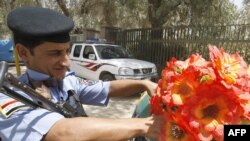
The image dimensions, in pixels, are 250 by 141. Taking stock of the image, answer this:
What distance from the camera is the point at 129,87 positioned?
1.99 m

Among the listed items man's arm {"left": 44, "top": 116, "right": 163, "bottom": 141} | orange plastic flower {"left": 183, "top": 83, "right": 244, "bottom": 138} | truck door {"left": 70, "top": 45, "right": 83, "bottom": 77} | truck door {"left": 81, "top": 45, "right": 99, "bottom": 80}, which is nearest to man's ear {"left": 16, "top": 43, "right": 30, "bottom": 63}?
man's arm {"left": 44, "top": 116, "right": 163, "bottom": 141}

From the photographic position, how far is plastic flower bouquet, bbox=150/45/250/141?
1.11 metres

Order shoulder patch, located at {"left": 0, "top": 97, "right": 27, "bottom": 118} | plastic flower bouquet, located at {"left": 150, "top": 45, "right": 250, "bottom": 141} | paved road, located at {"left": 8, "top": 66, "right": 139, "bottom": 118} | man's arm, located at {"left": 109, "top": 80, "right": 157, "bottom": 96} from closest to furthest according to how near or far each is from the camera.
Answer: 1. plastic flower bouquet, located at {"left": 150, "top": 45, "right": 250, "bottom": 141}
2. shoulder patch, located at {"left": 0, "top": 97, "right": 27, "bottom": 118}
3. man's arm, located at {"left": 109, "top": 80, "right": 157, "bottom": 96}
4. paved road, located at {"left": 8, "top": 66, "right": 139, "bottom": 118}

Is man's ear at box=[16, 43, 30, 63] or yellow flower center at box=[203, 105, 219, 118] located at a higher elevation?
man's ear at box=[16, 43, 30, 63]

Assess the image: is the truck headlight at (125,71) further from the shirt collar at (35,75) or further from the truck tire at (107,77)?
the shirt collar at (35,75)

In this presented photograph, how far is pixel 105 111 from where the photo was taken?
740 cm

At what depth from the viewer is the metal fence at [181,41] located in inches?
388

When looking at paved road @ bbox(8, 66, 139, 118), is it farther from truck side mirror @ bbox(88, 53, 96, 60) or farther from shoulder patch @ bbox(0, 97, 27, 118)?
shoulder patch @ bbox(0, 97, 27, 118)

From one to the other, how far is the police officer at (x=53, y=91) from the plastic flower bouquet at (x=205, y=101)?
9 centimetres

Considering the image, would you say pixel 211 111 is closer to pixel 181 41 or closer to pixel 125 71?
pixel 125 71

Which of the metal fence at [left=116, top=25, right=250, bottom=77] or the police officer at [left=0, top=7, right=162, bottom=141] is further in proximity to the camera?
the metal fence at [left=116, top=25, right=250, bottom=77]

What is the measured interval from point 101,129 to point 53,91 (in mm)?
707

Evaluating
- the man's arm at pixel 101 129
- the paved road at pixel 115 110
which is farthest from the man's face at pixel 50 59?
the paved road at pixel 115 110

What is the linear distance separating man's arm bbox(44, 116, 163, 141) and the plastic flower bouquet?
0.06 meters
